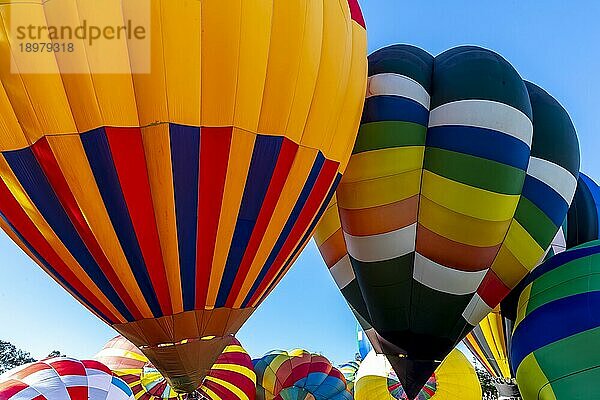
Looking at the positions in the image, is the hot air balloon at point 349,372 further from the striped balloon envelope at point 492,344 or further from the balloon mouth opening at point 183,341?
the balloon mouth opening at point 183,341

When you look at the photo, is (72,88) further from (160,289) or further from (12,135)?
(160,289)

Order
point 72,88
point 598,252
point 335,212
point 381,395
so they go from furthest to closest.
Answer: point 381,395 < point 335,212 < point 598,252 < point 72,88

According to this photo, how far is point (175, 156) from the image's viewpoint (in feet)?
11.9

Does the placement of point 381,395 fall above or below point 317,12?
below

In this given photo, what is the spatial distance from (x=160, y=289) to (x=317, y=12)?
1.85 metres

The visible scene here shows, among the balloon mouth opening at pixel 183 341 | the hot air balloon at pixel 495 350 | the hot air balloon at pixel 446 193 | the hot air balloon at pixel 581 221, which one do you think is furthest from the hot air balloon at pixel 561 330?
the balloon mouth opening at pixel 183 341

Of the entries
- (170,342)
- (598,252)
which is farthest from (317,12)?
(598,252)

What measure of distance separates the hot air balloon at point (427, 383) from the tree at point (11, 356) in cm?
2445

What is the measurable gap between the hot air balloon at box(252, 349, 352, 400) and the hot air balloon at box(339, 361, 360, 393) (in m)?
0.26

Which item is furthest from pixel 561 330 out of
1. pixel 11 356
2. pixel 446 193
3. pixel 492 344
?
pixel 11 356

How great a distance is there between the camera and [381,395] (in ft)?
23.5

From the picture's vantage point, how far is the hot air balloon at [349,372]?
10289mm

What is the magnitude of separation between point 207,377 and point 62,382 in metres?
2.15

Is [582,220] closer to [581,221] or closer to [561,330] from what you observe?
[581,221]
